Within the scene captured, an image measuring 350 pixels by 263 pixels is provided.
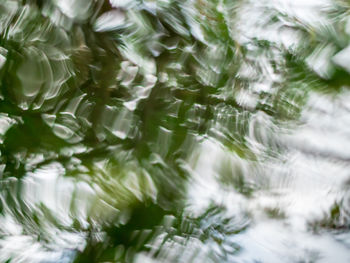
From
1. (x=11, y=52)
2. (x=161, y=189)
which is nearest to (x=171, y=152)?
(x=161, y=189)

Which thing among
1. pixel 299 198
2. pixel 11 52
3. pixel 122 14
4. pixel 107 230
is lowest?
pixel 107 230

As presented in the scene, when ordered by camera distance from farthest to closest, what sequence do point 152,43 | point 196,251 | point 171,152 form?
point 152,43, point 171,152, point 196,251

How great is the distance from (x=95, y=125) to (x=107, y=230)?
0.77 ft

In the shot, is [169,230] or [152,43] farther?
[152,43]

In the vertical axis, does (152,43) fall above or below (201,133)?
above

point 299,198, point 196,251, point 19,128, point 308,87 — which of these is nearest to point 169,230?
point 196,251

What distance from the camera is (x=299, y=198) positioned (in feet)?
2.26

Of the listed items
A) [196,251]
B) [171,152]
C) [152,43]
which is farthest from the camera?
[152,43]

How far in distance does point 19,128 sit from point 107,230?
0.28m

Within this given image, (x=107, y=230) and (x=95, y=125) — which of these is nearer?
(x=107, y=230)

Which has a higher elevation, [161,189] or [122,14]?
[122,14]

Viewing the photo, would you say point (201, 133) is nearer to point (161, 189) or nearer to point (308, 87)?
point (161, 189)

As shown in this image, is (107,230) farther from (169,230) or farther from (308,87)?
(308,87)

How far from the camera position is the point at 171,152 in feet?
2.40
